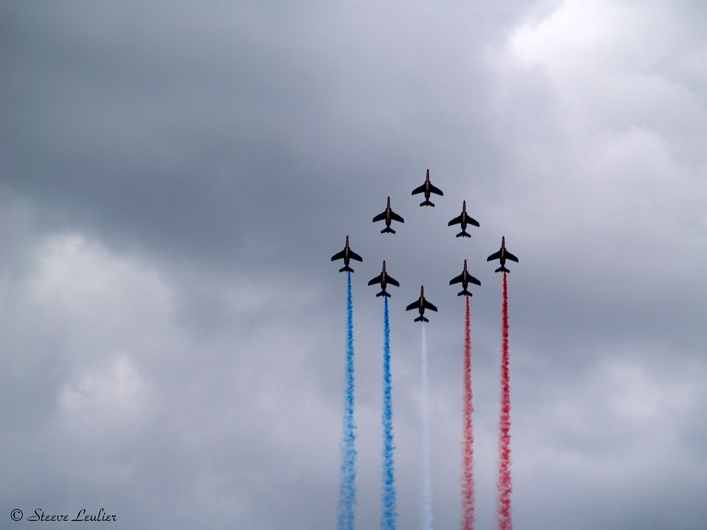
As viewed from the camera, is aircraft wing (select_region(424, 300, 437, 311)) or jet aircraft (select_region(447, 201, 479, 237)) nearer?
aircraft wing (select_region(424, 300, 437, 311))

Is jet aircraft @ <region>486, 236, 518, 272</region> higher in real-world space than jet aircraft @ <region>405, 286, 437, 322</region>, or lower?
higher

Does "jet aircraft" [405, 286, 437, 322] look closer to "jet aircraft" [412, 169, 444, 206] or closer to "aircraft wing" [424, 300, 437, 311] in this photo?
"aircraft wing" [424, 300, 437, 311]

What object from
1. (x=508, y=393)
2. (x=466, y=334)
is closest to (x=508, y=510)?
(x=508, y=393)

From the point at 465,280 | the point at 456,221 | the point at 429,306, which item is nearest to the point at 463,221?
the point at 456,221

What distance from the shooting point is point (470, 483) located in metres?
149

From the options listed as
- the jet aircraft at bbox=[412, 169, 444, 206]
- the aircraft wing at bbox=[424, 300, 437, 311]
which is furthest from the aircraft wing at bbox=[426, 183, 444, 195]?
the aircraft wing at bbox=[424, 300, 437, 311]

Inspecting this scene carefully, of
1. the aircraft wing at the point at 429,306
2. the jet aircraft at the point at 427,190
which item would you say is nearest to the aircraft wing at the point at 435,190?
the jet aircraft at the point at 427,190

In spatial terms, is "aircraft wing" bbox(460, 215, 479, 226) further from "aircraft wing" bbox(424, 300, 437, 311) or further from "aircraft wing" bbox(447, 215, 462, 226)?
"aircraft wing" bbox(424, 300, 437, 311)

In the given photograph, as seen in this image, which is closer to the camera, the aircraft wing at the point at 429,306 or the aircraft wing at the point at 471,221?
the aircraft wing at the point at 429,306

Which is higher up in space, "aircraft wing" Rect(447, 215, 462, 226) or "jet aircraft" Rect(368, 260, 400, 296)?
"aircraft wing" Rect(447, 215, 462, 226)

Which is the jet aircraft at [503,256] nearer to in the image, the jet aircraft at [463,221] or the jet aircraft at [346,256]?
the jet aircraft at [463,221]

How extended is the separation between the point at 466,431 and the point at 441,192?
155 feet

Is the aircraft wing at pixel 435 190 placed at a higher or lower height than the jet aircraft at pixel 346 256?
higher

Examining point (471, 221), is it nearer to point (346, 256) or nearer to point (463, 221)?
point (463, 221)
